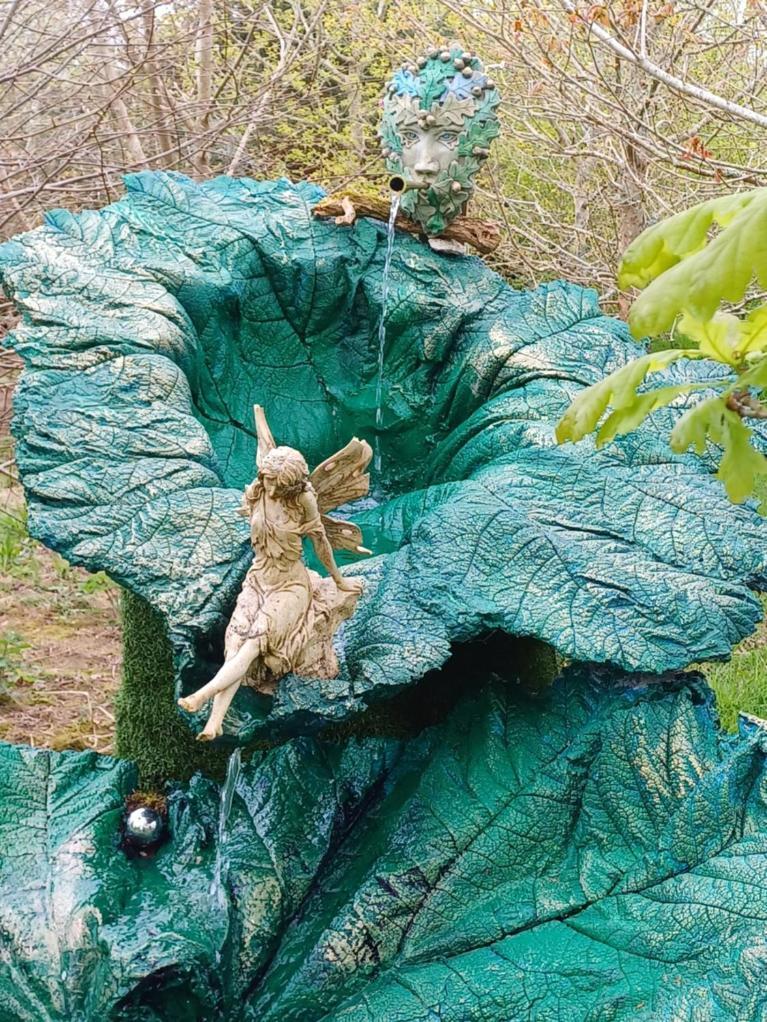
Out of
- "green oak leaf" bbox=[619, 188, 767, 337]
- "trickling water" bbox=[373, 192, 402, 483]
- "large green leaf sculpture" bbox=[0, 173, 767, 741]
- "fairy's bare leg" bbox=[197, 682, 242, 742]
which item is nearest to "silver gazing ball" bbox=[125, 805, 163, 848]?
"large green leaf sculpture" bbox=[0, 173, 767, 741]

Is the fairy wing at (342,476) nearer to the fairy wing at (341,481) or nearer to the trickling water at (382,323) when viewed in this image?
the fairy wing at (341,481)

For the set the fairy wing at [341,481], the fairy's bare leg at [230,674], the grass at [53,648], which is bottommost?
the grass at [53,648]

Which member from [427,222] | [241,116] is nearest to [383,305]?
[427,222]

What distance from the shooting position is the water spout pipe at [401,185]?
3.16 m

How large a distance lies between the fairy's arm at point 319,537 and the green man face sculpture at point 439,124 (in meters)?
1.38

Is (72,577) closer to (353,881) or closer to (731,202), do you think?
(353,881)

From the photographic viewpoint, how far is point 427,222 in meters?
3.25

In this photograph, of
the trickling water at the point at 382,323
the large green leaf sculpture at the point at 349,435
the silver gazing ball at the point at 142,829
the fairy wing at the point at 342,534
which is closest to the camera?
the large green leaf sculpture at the point at 349,435

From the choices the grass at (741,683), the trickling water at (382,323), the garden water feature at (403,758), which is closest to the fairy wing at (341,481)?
the garden water feature at (403,758)

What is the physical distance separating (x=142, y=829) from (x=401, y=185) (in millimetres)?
1740

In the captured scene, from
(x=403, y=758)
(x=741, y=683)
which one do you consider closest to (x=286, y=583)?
(x=403, y=758)

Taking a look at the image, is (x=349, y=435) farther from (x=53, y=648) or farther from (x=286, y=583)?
(x=53, y=648)

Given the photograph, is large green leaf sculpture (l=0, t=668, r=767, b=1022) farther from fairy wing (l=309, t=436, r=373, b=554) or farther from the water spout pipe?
the water spout pipe

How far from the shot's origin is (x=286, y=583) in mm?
2082
